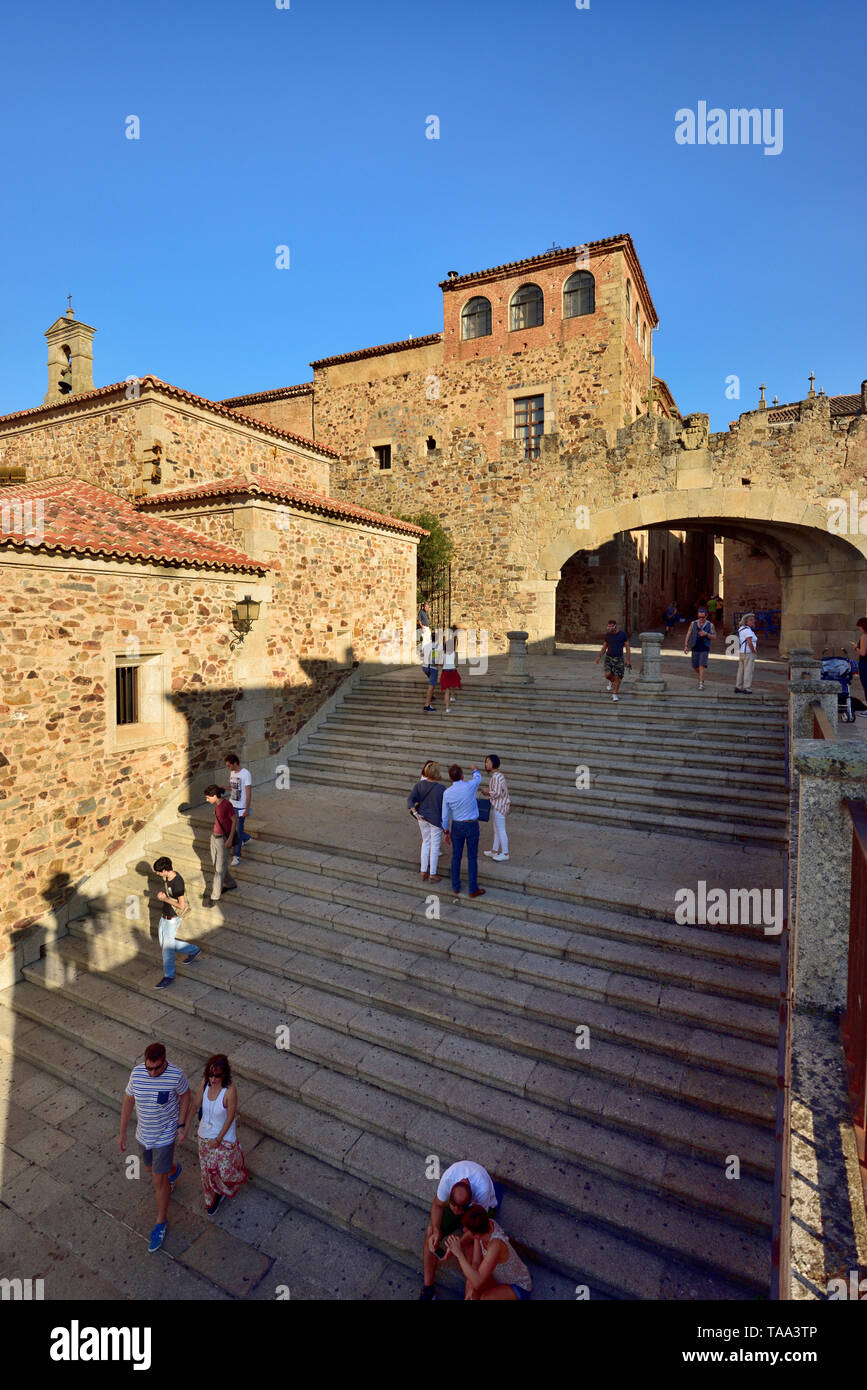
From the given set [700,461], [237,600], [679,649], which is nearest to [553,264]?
[700,461]

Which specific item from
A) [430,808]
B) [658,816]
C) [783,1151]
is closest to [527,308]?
[658,816]

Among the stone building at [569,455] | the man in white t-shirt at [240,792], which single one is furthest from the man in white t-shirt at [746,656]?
the man in white t-shirt at [240,792]

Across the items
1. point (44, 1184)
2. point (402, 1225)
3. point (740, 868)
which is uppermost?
point (740, 868)

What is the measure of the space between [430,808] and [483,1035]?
244cm

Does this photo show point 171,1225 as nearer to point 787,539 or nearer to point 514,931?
point 514,931

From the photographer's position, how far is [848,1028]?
10.6 ft

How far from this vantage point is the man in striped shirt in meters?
4.51

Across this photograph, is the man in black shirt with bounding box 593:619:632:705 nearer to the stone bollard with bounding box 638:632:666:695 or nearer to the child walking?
the stone bollard with bounding box 638:632:666:695

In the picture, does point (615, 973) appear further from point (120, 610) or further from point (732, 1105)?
point (120, 610)

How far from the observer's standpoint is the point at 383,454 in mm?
23891

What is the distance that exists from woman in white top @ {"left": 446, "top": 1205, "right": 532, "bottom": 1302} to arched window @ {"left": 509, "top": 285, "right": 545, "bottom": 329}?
2398 centimetres

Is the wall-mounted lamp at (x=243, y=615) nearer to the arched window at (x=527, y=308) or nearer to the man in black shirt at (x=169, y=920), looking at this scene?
the man in black shirt at (x=169, y=920)

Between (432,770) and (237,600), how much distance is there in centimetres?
611
